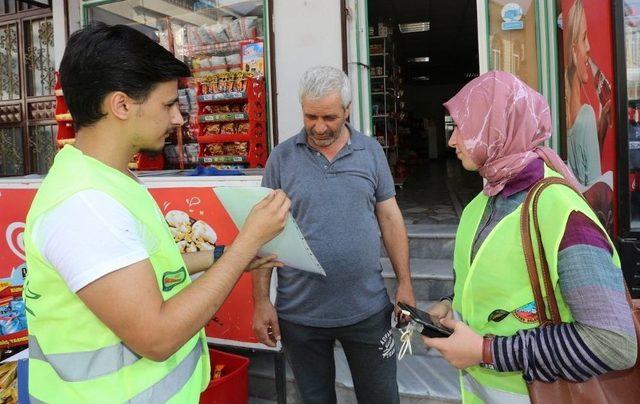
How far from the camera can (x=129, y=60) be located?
1.05 metres

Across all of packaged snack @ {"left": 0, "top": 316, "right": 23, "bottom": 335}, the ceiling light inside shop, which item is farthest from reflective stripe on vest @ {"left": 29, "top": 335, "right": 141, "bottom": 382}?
the ceiling light inside shop

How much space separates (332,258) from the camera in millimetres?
2002

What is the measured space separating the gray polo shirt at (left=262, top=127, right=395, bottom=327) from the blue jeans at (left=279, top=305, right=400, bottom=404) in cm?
5

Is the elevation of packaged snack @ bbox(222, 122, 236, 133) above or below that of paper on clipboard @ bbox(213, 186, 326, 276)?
above

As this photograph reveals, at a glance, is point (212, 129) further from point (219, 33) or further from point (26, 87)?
point (26, 87)

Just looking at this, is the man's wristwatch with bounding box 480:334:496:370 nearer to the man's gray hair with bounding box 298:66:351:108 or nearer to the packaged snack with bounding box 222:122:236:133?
the man's gray hair with bounding box 298:66:351:108

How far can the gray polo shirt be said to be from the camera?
201 centimetres

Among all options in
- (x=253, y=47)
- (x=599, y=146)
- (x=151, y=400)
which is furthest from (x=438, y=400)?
A: (x=253, y=47)

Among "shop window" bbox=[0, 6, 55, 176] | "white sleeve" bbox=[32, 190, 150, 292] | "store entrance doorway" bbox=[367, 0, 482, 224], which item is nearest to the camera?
"white sleeve" bbox=[32, 190, 150, 292]

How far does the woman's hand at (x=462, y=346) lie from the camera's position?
1166 millimetres

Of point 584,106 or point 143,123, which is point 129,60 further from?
point 584,106

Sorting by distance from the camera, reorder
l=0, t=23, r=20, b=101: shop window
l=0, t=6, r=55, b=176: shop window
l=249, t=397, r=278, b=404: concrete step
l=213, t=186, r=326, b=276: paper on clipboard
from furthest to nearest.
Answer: l=0, t=23, r=20, b=101: shop window
l=0, t=6, r=55, b=176: shop window
l=249, t=397, r=278, b=404: concrete step
l=213, t=186, r=326, b=276: paper on clipboard

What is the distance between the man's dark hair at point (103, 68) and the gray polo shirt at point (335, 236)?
1.02 metres

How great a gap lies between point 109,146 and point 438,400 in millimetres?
2395
